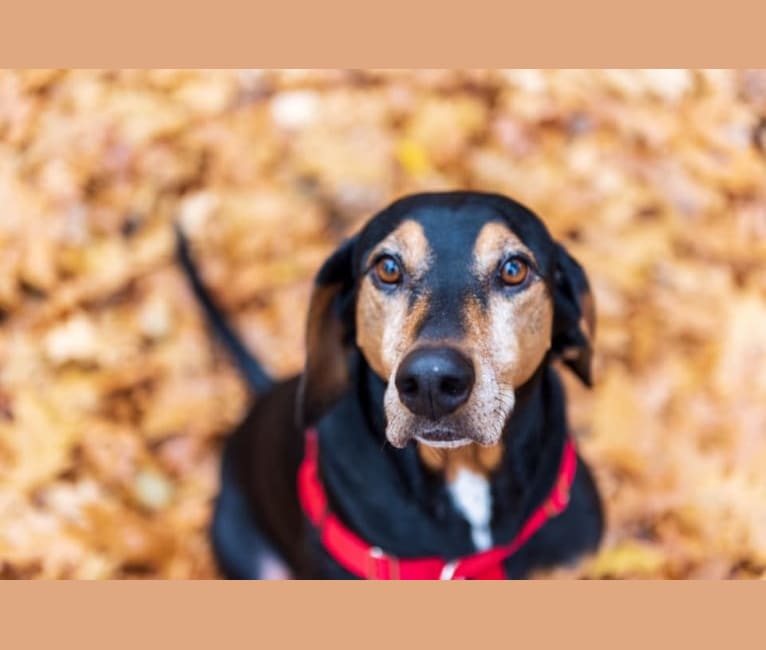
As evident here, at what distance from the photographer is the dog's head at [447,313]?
2621 millimetres

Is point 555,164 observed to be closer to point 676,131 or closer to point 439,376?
point 676,131

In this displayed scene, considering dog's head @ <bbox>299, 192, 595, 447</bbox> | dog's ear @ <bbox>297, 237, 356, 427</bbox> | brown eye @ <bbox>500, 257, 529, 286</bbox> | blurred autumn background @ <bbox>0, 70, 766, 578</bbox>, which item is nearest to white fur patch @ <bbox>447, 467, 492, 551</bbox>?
dog's head @ <bbox>299, 192, 595, 447</bbox>

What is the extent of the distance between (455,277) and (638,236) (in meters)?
2.45

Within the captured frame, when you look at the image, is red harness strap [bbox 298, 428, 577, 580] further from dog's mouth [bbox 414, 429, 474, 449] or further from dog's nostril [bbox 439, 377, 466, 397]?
dog's nostril [bbox 439, 377, 466, 397]

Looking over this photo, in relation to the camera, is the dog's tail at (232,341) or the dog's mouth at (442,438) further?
the dog's tail at (232,341)

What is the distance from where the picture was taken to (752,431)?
14.4 feet

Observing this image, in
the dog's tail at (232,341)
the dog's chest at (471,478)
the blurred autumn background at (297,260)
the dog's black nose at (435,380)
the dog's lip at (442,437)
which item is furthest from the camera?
the dog's tail at (232,341)

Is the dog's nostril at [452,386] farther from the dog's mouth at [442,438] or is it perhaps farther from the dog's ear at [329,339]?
the dog's ear at [329,339]

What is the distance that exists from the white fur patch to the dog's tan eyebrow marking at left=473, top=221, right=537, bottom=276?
2.36 feet

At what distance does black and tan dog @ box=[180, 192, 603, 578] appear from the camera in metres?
2.69

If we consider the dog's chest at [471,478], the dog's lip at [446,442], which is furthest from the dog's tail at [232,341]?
the dog's lip at [446,442]

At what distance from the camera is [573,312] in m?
3.21

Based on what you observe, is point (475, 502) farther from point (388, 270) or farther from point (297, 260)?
point (297, 260)

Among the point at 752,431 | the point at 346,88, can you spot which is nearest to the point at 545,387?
the point at 752,431
